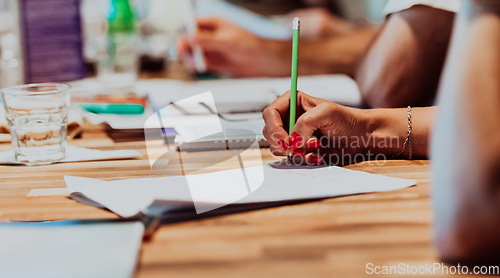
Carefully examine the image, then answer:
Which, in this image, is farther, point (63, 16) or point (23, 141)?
point (63, 16)

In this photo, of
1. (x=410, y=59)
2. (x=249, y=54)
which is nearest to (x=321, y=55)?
(x=249, y=54)

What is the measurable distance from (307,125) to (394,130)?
131mm

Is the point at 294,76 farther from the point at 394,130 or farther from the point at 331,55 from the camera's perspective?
the point at 331,55

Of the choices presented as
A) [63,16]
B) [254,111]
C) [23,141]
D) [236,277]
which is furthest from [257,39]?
[236,277]

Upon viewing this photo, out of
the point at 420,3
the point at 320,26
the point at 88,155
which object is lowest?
the point at 88,155

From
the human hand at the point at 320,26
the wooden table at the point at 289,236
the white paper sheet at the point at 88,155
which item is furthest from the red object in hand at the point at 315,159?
the human hand at the point at 320,26

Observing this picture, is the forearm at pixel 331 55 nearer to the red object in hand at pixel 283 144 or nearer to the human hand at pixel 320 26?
the human hand at pixel 320 26

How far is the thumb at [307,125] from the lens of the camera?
477 millimetres

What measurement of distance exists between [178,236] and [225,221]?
0.14ft

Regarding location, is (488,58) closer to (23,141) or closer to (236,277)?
(236,277)

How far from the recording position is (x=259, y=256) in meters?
0.30

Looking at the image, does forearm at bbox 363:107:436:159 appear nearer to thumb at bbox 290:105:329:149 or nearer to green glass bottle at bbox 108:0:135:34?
thumb at bbox 290:105:329:149

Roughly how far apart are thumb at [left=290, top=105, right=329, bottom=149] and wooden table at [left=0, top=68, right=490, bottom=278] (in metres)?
0.11

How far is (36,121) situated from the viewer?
1.82 feet
